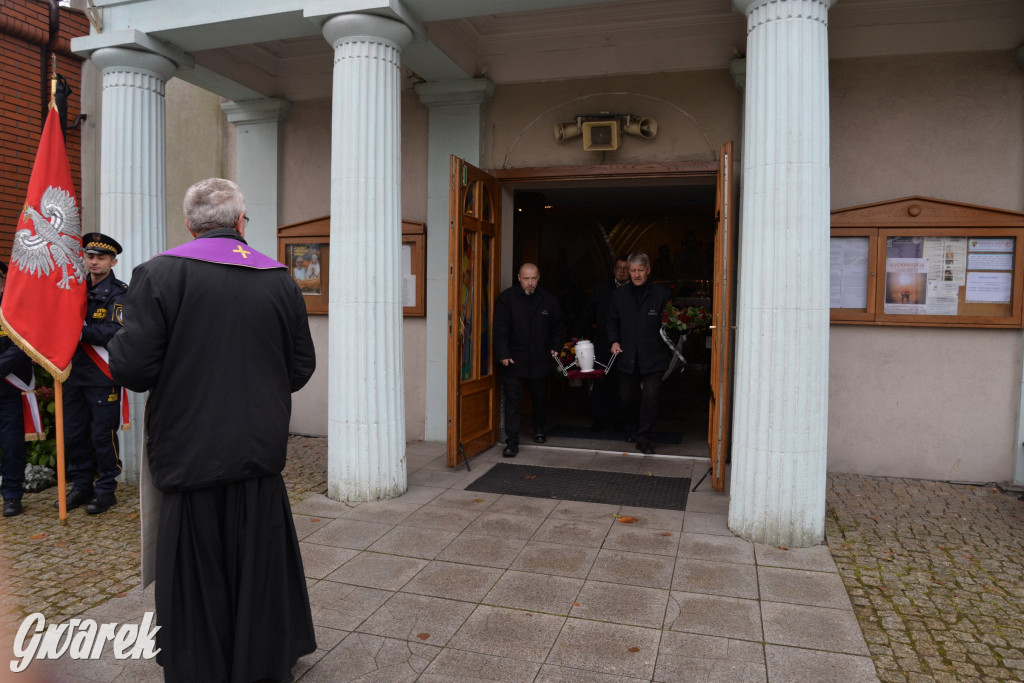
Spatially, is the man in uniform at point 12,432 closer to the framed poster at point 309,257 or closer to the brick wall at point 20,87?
the framed poster at point 309,257

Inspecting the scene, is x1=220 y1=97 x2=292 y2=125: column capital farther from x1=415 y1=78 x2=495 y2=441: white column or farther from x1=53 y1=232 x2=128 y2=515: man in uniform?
x1=53 y1=232 x2=128 y2=515: man in uniform

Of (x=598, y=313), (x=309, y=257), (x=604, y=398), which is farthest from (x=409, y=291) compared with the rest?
(x=604, y=398)

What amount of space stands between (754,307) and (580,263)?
9.53m

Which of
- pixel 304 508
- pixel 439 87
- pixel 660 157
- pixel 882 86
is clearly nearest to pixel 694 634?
pixel 304 508

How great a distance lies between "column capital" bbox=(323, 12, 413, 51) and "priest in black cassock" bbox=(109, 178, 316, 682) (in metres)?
3.30

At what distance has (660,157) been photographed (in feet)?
24.3

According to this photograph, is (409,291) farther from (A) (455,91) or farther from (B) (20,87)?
(B) (20,87)

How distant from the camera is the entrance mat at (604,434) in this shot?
8.62 m

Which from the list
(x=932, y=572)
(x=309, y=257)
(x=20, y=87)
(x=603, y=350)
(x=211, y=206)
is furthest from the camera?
(x=20, y=87)

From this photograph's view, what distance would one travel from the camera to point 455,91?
788cm

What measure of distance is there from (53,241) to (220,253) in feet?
12.0

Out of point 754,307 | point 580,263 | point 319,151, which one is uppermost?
point 319,151

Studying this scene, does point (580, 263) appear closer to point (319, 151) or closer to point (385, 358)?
point (319, 151)

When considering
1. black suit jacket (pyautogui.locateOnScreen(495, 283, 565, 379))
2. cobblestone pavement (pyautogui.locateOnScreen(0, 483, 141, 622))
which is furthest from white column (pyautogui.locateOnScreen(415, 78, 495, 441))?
cobblestone pavement (pyautogui.locateOnScreen(0, 483, 141, 622))
